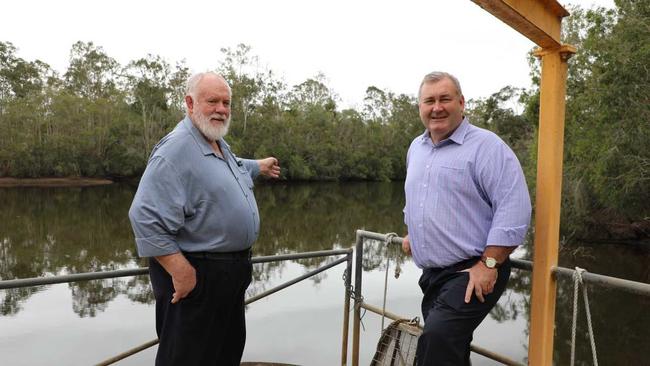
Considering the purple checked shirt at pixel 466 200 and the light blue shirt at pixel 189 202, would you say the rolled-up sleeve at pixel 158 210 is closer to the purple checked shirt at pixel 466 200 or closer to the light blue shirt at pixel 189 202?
the light blue shirt at pixel 189 202

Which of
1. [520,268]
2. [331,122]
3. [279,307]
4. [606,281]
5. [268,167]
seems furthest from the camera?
[331,122]

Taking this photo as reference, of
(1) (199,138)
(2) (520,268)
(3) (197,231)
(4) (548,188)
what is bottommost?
(2) (520,268)

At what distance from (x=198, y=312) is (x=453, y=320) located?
103cm

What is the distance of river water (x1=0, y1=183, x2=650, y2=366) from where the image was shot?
26.6ft

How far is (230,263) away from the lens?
2.12 meters

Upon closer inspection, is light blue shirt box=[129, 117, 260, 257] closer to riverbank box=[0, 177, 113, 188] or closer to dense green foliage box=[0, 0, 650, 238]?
dense green foliage box=[0, 0, 650, 238]

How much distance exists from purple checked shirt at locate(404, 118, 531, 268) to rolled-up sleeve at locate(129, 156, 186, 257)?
3.29ft

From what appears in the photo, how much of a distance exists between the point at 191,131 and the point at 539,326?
5.70 ft

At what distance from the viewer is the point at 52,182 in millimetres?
38844

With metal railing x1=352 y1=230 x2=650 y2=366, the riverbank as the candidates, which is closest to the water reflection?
the riverbank

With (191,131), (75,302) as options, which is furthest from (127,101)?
(191,131)

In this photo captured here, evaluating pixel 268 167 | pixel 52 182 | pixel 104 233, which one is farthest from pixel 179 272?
pixel 52 182

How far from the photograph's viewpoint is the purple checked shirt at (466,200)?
186 centimetres

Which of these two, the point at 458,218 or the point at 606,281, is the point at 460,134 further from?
the point at 606,281
